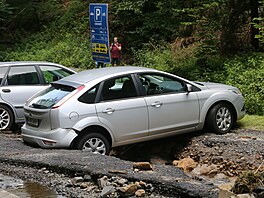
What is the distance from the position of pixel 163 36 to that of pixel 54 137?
15702 mm

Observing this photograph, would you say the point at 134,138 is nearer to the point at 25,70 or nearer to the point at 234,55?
the point at 25,70

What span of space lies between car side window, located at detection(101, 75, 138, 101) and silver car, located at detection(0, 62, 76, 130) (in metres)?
3.26

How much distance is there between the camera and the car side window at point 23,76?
1316 cm

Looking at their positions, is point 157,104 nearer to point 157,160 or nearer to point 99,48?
point 157,160

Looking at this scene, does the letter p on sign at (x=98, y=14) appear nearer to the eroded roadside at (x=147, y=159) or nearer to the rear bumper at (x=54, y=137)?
the eroded roadside at (x=147, y=159)

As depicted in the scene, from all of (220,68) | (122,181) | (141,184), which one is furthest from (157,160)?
(220,68)

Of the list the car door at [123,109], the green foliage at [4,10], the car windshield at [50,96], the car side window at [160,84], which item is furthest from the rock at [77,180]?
the green foliage at [4,10]

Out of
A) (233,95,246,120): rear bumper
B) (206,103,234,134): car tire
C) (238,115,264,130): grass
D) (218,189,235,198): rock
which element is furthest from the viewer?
(238,115,264,130): grass

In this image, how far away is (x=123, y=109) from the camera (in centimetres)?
1038

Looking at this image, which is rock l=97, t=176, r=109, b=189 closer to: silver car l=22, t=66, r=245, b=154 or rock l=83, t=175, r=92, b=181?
rock l=83, t=175, r=92, b=181

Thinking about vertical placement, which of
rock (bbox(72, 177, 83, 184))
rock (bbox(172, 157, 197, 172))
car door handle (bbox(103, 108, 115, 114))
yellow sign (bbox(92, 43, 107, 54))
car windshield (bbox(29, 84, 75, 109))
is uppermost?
yellow sign (bbox(92, 43, 107, 54))

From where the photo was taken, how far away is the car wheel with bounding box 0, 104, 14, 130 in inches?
512

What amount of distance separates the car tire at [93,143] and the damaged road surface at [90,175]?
28 centimetres

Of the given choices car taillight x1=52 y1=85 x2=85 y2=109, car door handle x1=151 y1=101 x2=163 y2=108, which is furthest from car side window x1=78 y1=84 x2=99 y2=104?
car door handle x1=151 y1=101 x2=163 y2=108
